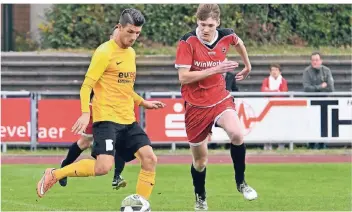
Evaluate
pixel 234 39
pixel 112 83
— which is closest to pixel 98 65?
pixel 112 83

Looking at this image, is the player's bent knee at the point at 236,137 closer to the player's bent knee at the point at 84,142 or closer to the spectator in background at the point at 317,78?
the player's bent knee at the point at 84,142

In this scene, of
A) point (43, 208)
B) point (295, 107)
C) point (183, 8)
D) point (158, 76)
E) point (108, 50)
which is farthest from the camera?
point (183, 8)

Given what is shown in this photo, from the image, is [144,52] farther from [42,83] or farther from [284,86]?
[284,86]

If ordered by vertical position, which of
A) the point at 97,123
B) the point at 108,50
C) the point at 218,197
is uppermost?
the point at 108,50

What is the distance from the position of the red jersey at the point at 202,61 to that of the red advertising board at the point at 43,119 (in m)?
9.81

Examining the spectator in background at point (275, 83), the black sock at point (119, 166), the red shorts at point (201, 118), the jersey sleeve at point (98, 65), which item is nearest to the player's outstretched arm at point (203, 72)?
the red shorts at point (201, 118)

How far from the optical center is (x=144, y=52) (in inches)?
1006

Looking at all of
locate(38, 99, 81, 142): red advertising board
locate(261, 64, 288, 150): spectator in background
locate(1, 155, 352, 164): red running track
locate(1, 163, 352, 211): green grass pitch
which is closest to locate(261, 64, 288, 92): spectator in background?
locate(261, 64, 288, 150): spectator in background

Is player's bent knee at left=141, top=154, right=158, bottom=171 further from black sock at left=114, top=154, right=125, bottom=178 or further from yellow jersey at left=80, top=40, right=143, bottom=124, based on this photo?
black sock at left=114, top=154, right=125, bottom=178

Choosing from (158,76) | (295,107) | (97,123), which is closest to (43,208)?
(97,123)

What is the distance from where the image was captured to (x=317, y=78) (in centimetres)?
2189

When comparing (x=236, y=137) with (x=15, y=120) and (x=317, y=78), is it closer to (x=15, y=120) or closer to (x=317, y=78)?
(x=317, y=78)

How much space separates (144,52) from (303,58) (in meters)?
3.80

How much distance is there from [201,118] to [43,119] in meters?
10.2
